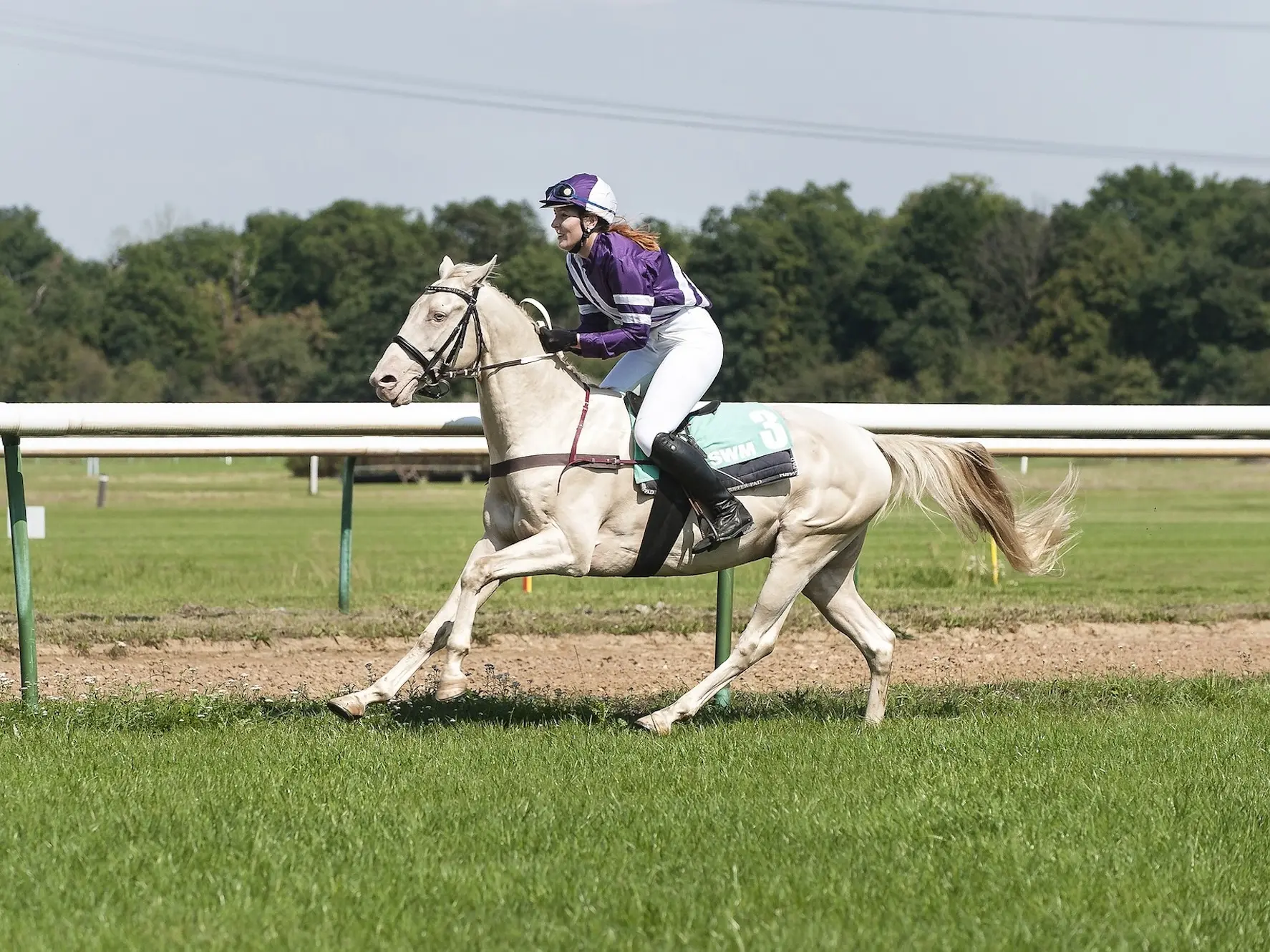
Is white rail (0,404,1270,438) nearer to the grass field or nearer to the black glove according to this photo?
the grass field

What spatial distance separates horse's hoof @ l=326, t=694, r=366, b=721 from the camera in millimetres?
6258

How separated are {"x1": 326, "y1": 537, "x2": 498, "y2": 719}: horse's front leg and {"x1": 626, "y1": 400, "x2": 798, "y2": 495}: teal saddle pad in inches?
27.9

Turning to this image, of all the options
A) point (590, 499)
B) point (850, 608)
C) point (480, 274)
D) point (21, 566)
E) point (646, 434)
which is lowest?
point (850, 608)

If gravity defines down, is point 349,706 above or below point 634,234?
below

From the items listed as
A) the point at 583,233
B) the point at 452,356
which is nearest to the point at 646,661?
A: the point at 452,356

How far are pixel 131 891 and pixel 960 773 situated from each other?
105 inches

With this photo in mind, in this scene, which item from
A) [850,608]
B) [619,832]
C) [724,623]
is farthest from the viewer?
[724,623]

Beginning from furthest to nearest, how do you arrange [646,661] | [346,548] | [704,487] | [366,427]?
1. [346,548]
2. [646,661]
3. [366,427]
4. [704,487]

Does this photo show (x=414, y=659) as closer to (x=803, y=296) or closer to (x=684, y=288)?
(x=684, y=288)

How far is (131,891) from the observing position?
3971 mm

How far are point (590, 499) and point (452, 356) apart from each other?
772 millimetres

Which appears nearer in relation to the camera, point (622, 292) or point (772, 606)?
point (622, 292)

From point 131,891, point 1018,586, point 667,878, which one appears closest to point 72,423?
point 131,891

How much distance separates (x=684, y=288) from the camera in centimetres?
686
